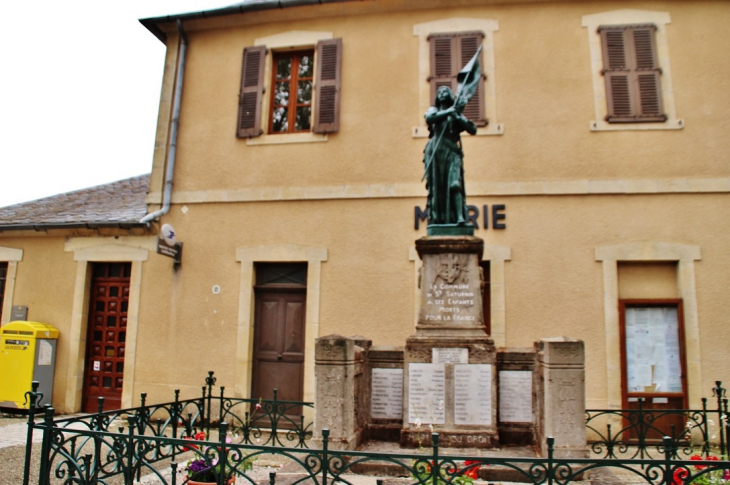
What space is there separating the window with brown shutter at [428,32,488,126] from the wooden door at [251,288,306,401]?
383cm

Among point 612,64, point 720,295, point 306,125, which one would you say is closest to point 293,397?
→ point 306,125

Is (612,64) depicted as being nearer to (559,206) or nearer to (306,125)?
(559,206)

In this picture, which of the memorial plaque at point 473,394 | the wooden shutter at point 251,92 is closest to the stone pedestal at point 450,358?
the memorial plaque at point 473,394

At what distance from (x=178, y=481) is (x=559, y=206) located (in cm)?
594

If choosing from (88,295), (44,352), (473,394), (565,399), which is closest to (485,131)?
(473,394)

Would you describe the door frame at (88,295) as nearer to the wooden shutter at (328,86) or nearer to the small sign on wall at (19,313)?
the small sign on wall at (19,313)

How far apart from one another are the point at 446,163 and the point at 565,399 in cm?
244

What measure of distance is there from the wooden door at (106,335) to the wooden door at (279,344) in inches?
88.7

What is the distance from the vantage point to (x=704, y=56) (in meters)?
8.33

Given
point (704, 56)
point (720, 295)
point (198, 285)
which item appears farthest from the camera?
point (198, 285)

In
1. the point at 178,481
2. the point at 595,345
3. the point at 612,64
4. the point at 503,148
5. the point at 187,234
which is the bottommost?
the point at 178,481

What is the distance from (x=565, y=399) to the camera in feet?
15.7

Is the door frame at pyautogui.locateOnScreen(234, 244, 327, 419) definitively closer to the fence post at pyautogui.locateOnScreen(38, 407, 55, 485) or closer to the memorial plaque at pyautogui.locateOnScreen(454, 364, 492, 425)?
the memorial plaque at pyautogui.locateOnScreen(454, 364, 492, 425)

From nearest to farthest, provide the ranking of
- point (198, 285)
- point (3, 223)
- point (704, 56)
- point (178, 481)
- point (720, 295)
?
point (178, 481)
point (720, 295)
point (704, 56)
point (198, 285)
point (3, 223)
